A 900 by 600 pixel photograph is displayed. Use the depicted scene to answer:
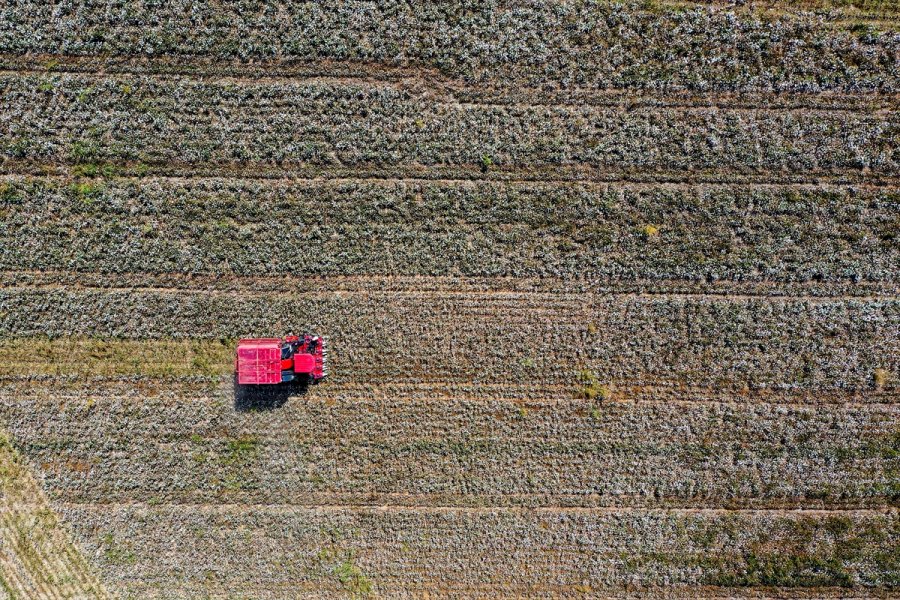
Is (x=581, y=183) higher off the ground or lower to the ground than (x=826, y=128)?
lower

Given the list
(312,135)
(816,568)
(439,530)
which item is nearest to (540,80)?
(312,135)

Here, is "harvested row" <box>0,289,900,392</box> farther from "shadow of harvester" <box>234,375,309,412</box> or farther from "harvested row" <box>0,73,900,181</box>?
"harvested row" <box>0,73,900,181</box>

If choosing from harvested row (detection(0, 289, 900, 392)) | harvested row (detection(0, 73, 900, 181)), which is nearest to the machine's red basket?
harvested row (detection(0, 289, 900, 392))

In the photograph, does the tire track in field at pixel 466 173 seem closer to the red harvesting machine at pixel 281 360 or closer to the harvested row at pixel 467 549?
the red harvesting machine at pixel 281 360

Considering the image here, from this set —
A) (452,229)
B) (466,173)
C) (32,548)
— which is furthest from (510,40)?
(32,548)

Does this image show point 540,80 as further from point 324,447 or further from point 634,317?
point 324,447

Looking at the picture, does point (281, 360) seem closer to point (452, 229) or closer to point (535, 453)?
point (452, 229)
